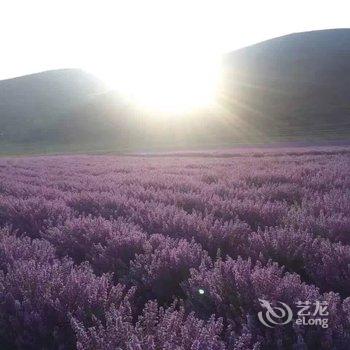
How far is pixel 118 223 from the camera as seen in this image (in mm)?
4949

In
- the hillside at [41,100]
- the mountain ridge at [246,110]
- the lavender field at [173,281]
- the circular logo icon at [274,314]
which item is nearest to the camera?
the lavender field at [173,281]

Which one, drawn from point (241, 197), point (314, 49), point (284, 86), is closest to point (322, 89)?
point (284, 86)

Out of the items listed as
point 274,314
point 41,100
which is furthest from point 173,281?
point 41,100

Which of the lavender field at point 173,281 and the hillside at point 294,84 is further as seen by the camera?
the hillside at point 294,84

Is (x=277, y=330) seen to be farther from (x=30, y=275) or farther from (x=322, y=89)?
(x=322, y=89)

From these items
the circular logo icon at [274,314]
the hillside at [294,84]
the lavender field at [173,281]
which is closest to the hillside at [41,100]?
the hillside at [294,84]

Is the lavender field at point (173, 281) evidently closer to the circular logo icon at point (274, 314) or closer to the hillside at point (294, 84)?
the circular logo icon at point (274, 314)

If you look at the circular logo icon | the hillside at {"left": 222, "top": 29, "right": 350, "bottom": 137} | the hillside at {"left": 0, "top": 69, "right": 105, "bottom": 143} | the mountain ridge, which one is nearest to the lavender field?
the circular logo icon

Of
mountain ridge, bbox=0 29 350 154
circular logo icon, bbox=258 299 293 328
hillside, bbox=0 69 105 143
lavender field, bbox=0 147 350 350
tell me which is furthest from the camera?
hillside, bbox=0 69 105 143

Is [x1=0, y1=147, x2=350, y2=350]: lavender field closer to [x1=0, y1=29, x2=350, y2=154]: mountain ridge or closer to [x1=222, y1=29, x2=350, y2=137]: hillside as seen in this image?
[x1=0, y1=29, x2=350, y2=154]: mountain ridge

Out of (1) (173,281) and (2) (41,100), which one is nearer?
(1) (173,281)

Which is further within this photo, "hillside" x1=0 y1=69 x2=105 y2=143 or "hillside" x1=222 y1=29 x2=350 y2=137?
"hillside" x1=0 y1=69 x2=105 y2=143

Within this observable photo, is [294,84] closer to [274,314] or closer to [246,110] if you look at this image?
[246,110]

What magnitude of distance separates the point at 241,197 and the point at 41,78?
155536 millimetres
